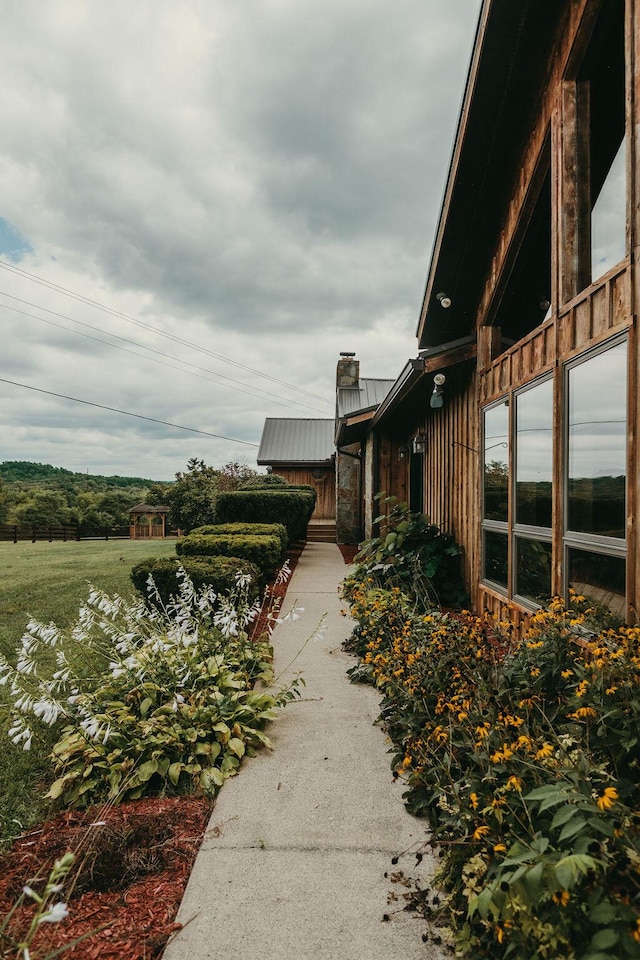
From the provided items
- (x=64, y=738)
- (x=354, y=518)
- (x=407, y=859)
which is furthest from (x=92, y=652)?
(x=354, y=518)

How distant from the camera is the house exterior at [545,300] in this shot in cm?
321

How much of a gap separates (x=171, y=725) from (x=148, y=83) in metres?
8.14

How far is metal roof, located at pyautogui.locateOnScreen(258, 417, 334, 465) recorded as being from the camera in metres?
22.9

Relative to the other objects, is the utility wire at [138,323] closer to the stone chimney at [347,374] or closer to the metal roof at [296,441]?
the metal roof at [296,441]

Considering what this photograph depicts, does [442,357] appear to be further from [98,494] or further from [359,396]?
[98,494]

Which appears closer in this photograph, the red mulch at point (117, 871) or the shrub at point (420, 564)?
the red mulch at point (117, 871)

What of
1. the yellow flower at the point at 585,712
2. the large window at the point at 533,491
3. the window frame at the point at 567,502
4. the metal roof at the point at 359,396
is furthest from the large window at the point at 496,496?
the metal roof at the point at 359,396

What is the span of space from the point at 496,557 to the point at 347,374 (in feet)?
46.7

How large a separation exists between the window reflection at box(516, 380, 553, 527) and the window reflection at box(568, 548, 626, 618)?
0.53m

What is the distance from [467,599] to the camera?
256 inches

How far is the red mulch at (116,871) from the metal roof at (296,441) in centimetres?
1984

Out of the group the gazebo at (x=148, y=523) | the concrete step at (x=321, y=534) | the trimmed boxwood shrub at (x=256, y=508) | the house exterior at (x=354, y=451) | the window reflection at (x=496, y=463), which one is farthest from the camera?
the gazebo at (x=148, y=523)

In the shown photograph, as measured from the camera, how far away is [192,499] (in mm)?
19812

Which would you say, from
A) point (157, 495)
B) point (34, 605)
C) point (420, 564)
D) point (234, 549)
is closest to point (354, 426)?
point (234, 549)
